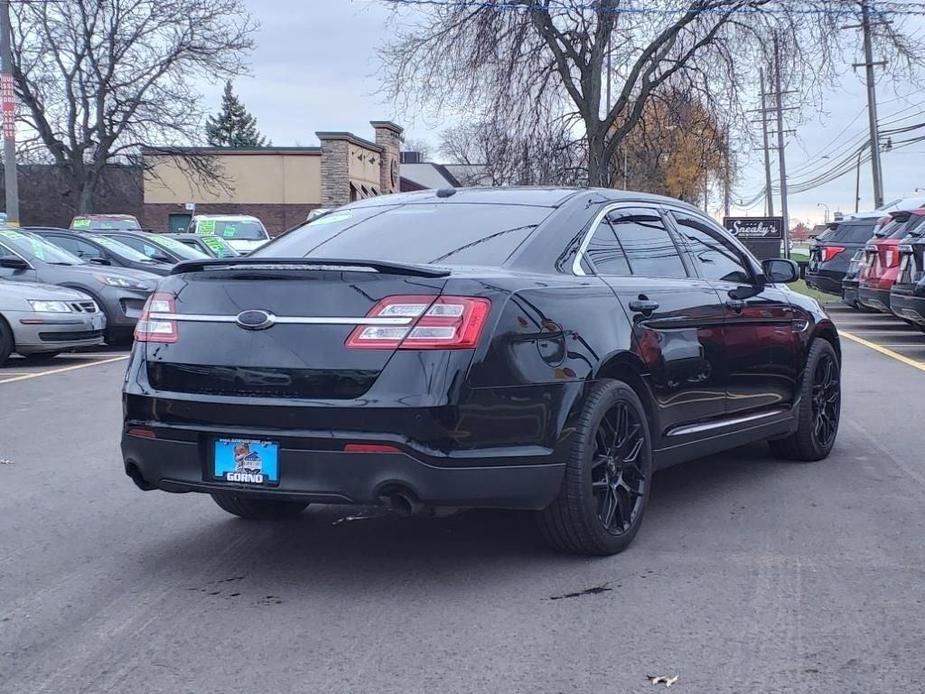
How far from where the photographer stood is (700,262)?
6.35 m

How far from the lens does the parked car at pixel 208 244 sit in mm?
23531

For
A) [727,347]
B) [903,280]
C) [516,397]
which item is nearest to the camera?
[516,397]

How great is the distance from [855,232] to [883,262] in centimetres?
690

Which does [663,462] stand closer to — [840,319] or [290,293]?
[290,293]

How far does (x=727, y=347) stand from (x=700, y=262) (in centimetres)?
50

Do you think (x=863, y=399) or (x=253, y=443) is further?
(x=863, y=399)

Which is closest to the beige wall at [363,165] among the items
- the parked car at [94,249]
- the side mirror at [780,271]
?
the parked car at [94,249]

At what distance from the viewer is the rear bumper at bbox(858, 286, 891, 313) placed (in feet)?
51.4

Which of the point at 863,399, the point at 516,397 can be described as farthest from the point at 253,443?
the point at 863,399

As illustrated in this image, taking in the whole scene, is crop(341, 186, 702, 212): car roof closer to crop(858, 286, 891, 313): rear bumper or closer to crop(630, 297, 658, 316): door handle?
crop(630, 297, 658, 316): door handle

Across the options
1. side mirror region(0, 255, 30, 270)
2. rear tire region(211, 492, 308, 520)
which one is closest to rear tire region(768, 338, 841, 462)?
rear tire region(211, 492, 308, 520)

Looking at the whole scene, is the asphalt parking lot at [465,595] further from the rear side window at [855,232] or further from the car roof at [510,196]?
the rear side window at [855,232]

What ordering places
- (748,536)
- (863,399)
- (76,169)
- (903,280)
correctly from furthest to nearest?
(76,169)
(903,280)
(863,399)
(748,536)

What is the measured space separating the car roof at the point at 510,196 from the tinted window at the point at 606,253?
0.19 m
